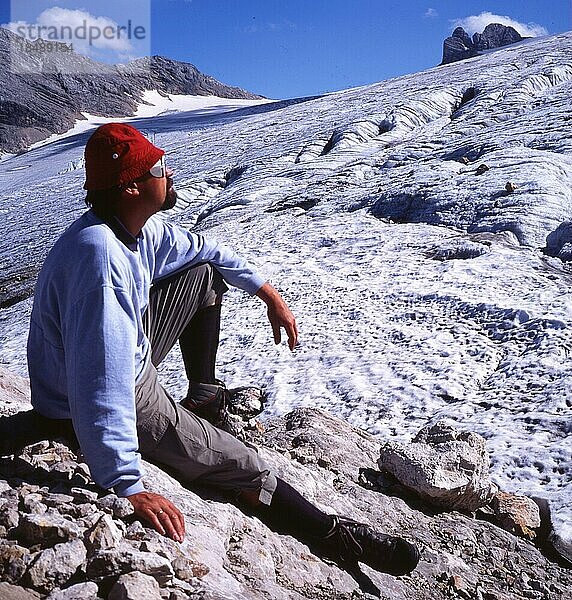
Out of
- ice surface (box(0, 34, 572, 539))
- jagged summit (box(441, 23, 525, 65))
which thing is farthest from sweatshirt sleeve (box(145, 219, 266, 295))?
jagged summit (box(441, 23, 525, 65))

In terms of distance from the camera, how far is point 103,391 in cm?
222

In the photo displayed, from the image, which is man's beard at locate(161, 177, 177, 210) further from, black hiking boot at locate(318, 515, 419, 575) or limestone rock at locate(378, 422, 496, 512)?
limestone rock at locate(378, 422, 496, 512)

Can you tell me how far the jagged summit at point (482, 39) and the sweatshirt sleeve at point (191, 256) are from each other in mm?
61342

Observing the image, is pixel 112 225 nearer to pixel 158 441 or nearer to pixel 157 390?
pixel 157 390

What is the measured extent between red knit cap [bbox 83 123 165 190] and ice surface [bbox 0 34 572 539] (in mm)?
2901

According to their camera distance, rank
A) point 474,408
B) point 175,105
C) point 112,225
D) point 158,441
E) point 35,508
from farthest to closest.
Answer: point 175,105 < point 474,408 < point 158,441 < point 112,225 < point 35,508

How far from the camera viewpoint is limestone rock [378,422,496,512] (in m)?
3.55

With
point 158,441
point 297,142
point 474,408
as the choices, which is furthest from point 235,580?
point 297,142

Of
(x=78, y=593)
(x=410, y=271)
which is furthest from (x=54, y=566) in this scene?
(x=410, y=271)

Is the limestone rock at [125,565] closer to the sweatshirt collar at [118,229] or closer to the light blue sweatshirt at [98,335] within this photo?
the light blue sweatshirt at [98,335]

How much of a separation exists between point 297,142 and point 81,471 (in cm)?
1643

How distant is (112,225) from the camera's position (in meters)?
2.49

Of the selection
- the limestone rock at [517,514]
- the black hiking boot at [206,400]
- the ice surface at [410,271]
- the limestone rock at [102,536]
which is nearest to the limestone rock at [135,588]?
the limestone rock at [102,536]

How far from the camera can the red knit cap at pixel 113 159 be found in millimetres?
2451
